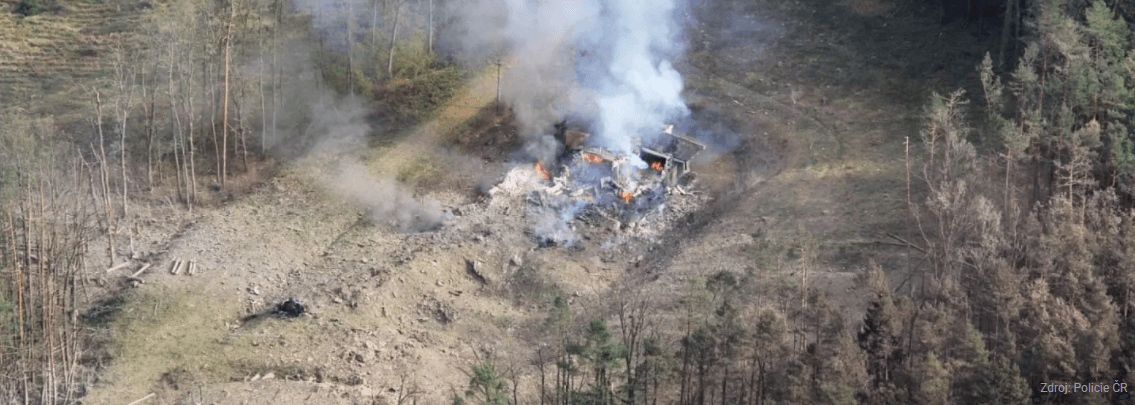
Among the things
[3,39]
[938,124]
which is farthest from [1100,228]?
[3,39]

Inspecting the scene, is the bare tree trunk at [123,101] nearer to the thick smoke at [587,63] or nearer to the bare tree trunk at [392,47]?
the bare tree trunk at [392,47]

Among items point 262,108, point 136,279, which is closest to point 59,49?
point 262,108

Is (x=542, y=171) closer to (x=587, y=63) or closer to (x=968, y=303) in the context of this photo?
(x=587, y=63)

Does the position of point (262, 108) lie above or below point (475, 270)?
above

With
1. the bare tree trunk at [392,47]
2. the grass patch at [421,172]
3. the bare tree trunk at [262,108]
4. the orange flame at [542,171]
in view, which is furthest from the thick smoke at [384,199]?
the bare tree trunk at [392,47]

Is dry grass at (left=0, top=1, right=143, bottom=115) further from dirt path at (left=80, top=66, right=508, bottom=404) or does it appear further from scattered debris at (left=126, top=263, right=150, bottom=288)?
scattered debris at (left=126, top=263, right=150, bottom=288)

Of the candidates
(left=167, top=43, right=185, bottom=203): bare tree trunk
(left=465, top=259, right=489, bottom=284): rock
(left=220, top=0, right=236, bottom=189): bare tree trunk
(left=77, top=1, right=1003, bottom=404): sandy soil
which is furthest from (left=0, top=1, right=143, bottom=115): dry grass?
(left=465, top=259, right=489, bottom=284): rock
